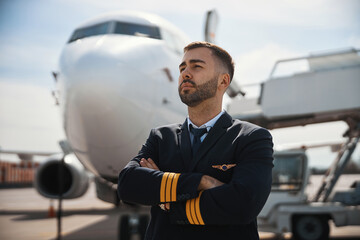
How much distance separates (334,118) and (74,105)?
481 cm

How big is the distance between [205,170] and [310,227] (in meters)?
5.72

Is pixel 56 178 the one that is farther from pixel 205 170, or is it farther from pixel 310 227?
pixel 205 170

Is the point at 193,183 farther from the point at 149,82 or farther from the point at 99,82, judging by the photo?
the point at 149,82

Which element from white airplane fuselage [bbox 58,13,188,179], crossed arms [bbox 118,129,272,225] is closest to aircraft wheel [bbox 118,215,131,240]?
white airplane fuselage [bbox 58,13,188,179]

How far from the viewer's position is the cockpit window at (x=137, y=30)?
4.86 m

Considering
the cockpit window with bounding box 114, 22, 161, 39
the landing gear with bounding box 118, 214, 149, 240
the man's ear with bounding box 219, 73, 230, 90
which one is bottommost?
the landing gear with bounding box 118, 214, 149, 240

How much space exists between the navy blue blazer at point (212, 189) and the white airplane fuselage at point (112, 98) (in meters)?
2.30

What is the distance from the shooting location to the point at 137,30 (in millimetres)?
5043

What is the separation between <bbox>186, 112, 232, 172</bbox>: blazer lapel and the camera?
140 centimetres

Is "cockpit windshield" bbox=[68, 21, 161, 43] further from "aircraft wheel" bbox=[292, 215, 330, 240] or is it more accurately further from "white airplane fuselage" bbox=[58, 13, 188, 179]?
"aircraft wheel" bbox=[292, 215, 330, 240]

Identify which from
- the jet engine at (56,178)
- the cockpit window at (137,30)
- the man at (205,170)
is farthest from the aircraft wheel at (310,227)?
the man at (205,170)

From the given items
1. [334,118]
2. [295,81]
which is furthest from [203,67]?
[334,118]

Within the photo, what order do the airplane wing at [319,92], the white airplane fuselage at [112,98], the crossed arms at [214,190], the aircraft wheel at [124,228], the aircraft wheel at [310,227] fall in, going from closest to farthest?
the crossed arms at [214,190]
the white airplane fuselage at [112,98]
the aircraft wheel at [124,228]
the airplane wing at [319,92]
the aircraft wheel at [310,227]

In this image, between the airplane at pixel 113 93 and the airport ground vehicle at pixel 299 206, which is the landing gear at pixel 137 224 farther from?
the airport ground vehicle at pixel 299 206
